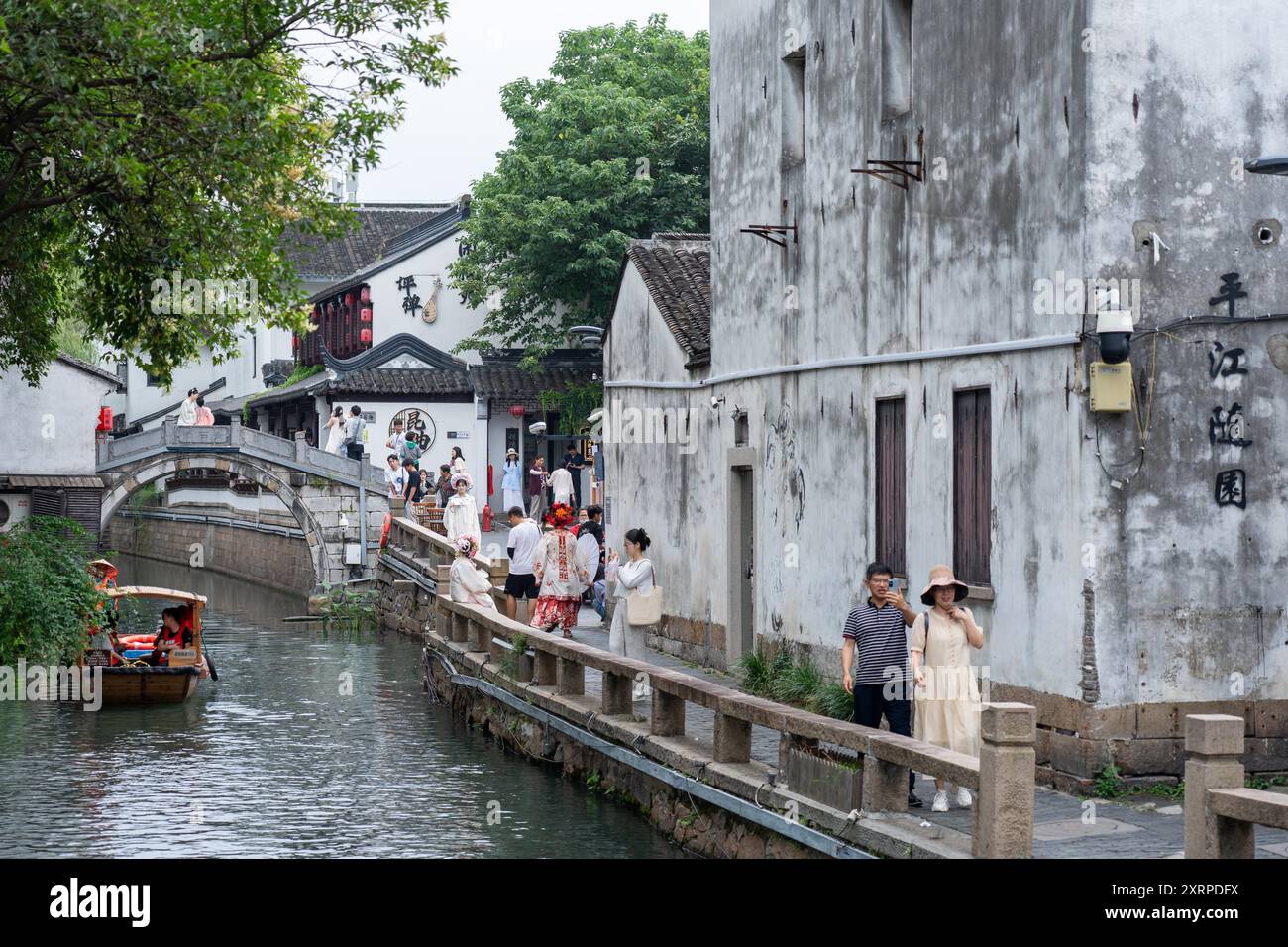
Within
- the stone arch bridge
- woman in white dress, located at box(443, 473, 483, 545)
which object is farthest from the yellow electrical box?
the stone arch bridge

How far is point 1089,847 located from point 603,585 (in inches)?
615

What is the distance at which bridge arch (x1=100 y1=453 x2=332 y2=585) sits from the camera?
39.0 metres

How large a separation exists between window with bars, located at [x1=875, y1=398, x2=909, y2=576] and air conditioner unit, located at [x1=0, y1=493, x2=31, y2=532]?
25.4 m

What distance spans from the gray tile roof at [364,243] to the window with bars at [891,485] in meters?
43.7

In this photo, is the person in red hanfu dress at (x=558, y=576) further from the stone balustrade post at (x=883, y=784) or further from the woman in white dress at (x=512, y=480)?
the woman in white dress at (x=512, y=480)

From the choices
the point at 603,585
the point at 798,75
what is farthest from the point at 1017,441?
the point at 603,585

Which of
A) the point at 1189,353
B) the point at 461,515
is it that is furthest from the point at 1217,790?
the point at 461,515

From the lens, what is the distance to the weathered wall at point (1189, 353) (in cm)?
1225

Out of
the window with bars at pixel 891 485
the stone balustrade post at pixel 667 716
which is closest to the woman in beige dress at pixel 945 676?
the stone balustrade post at pixel 667 716

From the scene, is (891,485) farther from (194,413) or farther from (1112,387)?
(194,413)

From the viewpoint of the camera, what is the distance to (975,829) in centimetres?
950

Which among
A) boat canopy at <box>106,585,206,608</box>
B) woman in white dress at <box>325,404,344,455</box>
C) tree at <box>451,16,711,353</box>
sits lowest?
boat canopy at <box>106,585,206,608</box>
